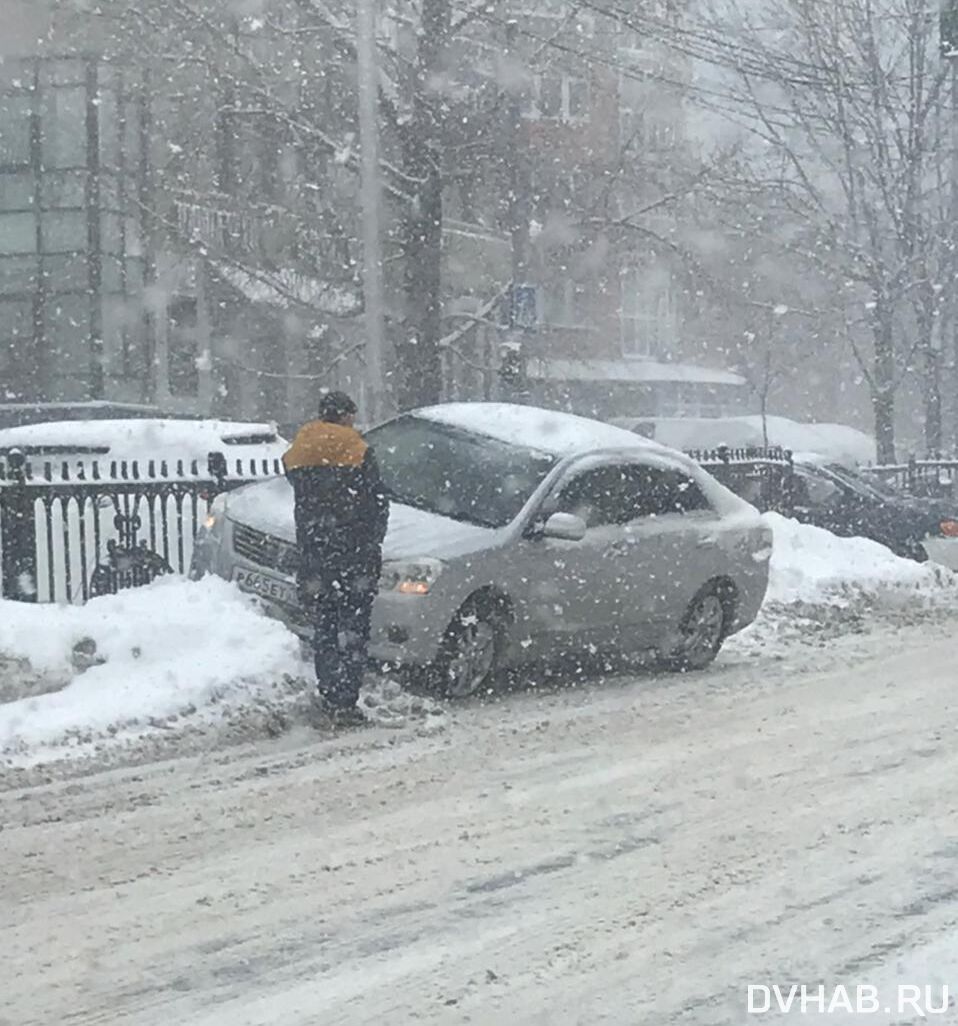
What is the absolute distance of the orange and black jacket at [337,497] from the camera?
9648 millimetres

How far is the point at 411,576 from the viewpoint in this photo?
10414 millimetres

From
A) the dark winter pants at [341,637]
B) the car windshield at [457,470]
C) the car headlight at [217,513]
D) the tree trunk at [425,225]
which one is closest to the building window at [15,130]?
the tree trunk at [425,225]

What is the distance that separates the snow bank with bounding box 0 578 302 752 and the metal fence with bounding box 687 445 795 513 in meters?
9.49

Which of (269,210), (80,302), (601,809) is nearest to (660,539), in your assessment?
(601,809)

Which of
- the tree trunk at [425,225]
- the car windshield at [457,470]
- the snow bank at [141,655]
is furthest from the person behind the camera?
the tree trunk at [425,225]

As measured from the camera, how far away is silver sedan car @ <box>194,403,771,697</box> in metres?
10.5

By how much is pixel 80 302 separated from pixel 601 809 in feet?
85.8

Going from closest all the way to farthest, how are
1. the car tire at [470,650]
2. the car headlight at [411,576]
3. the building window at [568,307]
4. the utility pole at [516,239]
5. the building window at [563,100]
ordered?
the car headlight at [411,576]
the car tire at [470,650]
the utility pole at [516,239]
the building window at [563,100]
the building window at [568,307]

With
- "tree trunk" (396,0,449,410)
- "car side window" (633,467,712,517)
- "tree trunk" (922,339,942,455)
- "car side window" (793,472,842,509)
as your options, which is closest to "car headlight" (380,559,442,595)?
"car side window" (633,467,712,517)

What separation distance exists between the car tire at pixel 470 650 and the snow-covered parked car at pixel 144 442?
14.5ft

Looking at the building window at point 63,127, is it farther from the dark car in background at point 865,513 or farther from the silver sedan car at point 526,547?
the silver sedan car at point 526,547

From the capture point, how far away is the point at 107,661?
10359mm

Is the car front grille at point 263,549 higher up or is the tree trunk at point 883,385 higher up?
the tree trunk at point 883,385

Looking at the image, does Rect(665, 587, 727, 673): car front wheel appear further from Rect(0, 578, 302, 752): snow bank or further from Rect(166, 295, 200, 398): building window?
Rect(166, 295, 200, 398): building window
